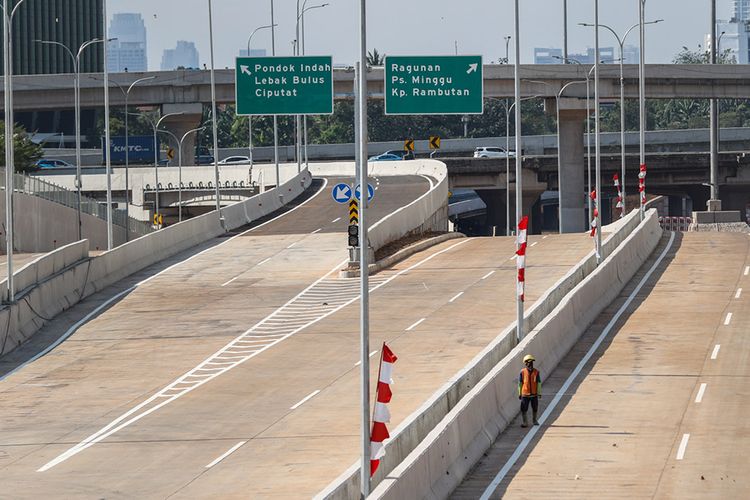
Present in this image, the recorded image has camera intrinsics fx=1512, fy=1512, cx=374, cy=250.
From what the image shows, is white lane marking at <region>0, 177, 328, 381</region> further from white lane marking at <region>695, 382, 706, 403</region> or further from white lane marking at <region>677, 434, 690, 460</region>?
white lane marking at <region>677, 434, 690, 460</region>

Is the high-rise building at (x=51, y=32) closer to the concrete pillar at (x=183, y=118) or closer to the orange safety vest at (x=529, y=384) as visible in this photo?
the concrete pillar at (x=183, y=118)

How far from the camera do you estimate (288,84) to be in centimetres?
6469

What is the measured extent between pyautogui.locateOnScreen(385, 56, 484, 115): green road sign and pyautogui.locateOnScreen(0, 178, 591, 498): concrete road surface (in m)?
6.24

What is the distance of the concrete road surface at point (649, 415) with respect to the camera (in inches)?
900

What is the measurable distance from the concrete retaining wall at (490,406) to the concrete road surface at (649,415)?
0.31 metres

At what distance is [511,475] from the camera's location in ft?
78.0

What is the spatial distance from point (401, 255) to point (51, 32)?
13820 centimetres

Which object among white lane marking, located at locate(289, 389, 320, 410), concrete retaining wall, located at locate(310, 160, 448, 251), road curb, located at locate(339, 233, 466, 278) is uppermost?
concrete retaining wall, located at locate(310, 160, 448, 251)

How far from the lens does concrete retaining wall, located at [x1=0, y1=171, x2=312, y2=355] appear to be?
1607 inches

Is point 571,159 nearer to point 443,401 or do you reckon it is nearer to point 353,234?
point 353,234

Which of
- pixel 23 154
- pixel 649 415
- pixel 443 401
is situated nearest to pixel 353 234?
pixel 649 415

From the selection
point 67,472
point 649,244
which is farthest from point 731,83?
point 67,472

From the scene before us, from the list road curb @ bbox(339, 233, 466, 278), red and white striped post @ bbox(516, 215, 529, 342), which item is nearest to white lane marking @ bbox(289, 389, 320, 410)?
red and white striped post @ bbox(516, 215, 529, 342)

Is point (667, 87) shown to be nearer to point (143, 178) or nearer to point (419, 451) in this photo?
point (143, 178)
